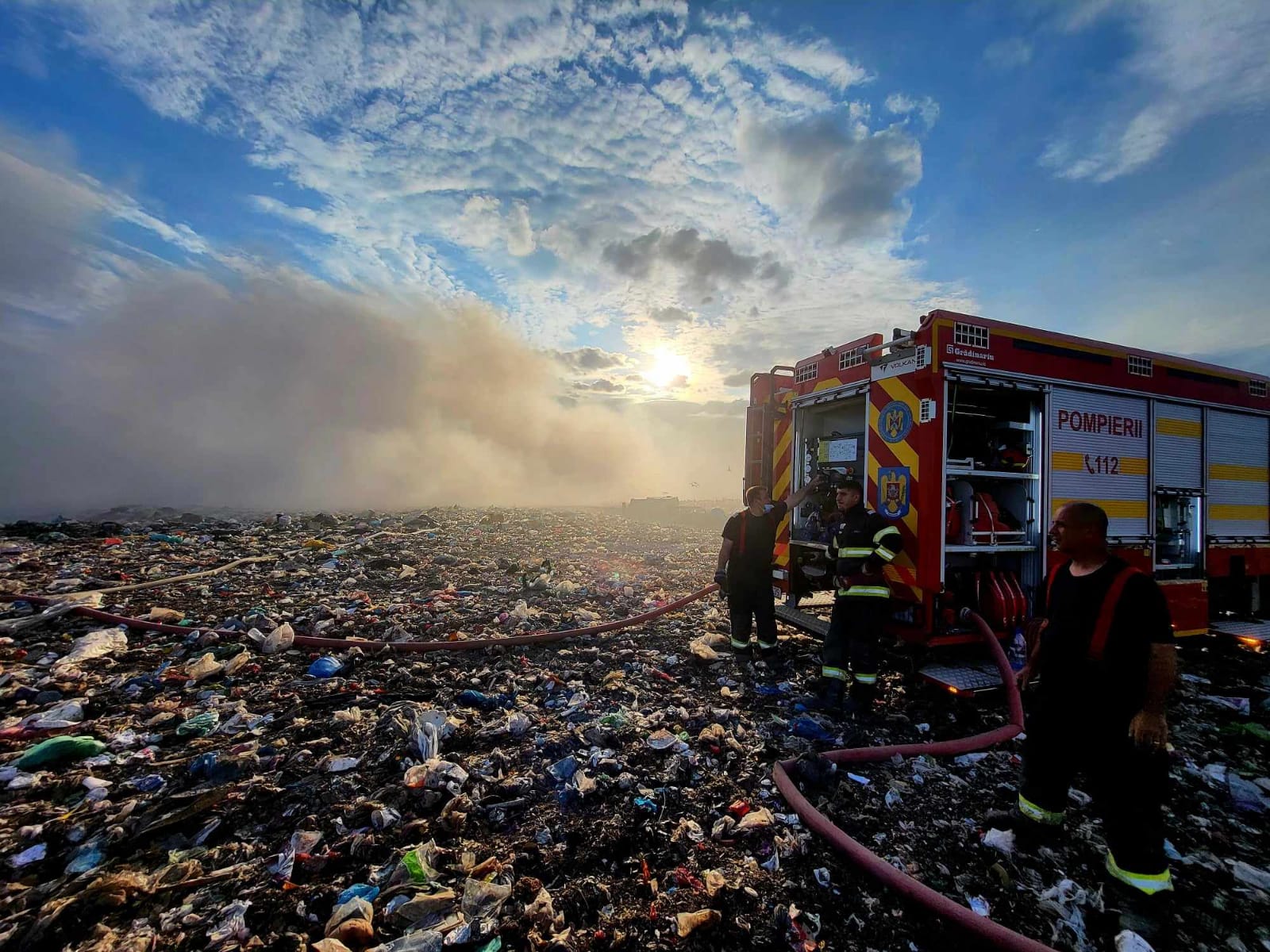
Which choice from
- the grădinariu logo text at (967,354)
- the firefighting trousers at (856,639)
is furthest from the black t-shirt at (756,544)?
the grădinariu logo text at (967,354)

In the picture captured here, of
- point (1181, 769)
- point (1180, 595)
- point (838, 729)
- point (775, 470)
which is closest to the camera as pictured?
point (1181, 769)

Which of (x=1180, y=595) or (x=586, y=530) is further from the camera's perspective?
(x=586, y=530)

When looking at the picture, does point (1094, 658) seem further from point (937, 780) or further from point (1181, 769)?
point (1181, 769)

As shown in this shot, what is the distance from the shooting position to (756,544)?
15.6 ft

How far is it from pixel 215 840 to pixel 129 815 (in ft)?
1.72

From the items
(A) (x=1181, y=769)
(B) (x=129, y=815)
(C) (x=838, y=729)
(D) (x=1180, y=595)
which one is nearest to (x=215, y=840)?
(B) (x=129, y=815)

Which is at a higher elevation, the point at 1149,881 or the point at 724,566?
the point at 724,566

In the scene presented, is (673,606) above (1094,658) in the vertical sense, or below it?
below

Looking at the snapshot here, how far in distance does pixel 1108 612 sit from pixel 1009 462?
7.54 feet

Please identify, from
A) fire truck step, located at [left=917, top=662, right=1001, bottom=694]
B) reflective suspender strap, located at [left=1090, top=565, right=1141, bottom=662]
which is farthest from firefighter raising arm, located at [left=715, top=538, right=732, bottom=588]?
reflective suspender strap, located at [left=1090, top=565, right=1141, bottom=662]

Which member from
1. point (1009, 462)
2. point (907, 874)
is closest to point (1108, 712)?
point (907, 874)

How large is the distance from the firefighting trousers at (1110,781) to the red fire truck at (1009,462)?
1.17 meters

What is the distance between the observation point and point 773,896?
204cm

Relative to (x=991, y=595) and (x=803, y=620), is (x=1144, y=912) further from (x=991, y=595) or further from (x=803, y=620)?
(x=803, y=620)
